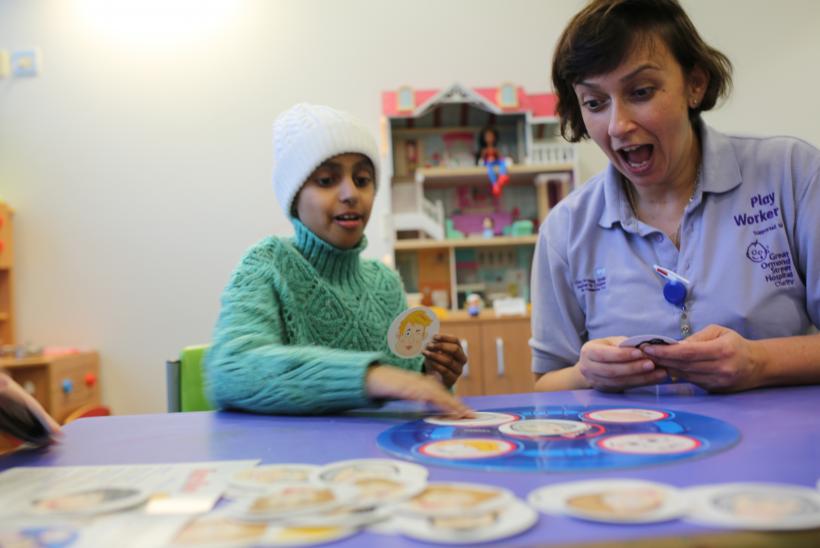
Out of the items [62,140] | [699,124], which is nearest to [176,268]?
[62,140]

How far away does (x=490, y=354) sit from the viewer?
10.0ft

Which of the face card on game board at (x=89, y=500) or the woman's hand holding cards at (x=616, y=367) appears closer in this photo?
the face card on game board at (x=89, y=500)

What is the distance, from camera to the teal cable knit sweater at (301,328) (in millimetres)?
964

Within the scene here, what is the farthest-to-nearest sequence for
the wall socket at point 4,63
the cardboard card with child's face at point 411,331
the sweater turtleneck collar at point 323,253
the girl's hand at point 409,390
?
the wall socket at point 4,63 → the sweater turtleneck collar at point 323,253 → the cardboard card with child's face at point 411,331 → the girl's hand at point 409,390

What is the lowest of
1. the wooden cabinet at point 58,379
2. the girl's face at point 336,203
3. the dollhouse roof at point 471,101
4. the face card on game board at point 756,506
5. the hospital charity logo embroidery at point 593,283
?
the wooden cabinet at point 58,379

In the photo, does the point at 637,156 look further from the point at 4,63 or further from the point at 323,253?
the point at 4,63

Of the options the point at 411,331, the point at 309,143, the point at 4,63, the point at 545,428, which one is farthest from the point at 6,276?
the point at 545,428

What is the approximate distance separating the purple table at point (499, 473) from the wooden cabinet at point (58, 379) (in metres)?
2.23

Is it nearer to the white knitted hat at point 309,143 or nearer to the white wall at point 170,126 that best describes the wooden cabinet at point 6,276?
the white wall at point 170,126

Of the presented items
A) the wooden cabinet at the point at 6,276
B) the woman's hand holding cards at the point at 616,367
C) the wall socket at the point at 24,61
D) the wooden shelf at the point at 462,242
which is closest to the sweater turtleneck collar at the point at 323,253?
the woman's hand holding cards at the point at 616,367

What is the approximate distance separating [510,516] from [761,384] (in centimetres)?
73

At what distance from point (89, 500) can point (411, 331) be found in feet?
2.05

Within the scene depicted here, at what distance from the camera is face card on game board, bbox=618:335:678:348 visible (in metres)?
1.00

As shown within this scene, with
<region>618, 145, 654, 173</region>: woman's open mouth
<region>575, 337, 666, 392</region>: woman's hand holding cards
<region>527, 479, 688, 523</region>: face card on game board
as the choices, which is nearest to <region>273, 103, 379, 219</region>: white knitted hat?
<region>618, 145, 654, 173</region>: woman's open mouth
